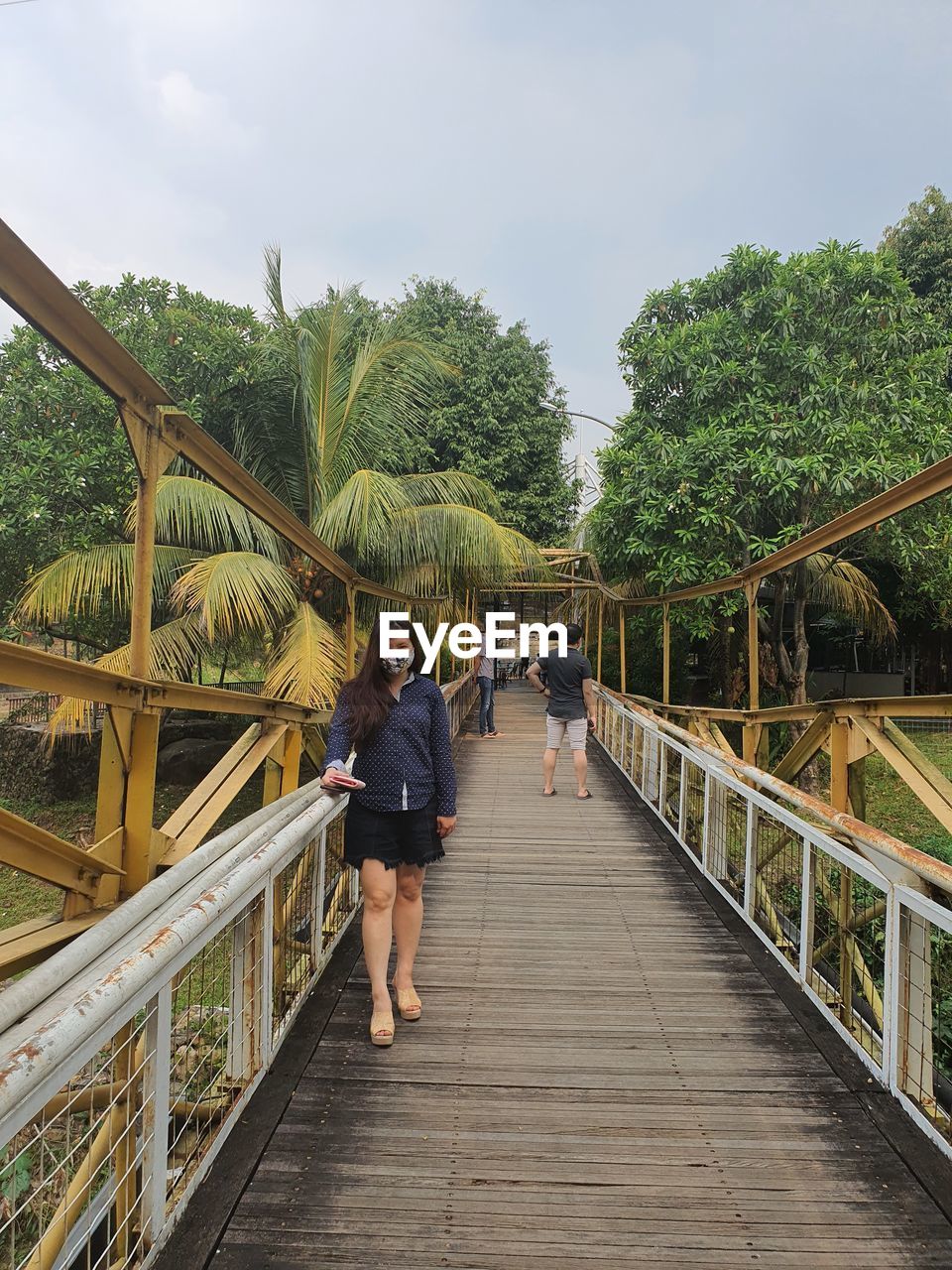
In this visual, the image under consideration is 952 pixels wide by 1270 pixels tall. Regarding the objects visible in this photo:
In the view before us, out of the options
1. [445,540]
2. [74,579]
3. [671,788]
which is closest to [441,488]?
[445,540]

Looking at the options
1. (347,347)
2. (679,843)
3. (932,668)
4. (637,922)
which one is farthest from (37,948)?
(932,668)

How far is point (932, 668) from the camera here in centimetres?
1795

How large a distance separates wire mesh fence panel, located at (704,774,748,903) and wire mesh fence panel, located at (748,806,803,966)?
0.21m

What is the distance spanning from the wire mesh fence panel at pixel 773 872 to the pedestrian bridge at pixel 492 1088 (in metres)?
0.03

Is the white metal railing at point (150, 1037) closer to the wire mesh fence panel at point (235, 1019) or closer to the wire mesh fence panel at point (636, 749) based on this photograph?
the wire mesh fence panel at point (235, 1019)

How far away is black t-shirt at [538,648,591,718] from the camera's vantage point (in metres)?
6.57

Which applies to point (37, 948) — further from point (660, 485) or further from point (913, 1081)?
point (660, 485)

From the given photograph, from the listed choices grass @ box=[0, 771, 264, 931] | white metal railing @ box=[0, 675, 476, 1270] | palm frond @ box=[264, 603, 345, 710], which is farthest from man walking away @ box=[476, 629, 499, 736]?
white metal railing @ box=[0, 675, 476, 1270]

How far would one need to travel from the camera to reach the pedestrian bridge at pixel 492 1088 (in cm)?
183

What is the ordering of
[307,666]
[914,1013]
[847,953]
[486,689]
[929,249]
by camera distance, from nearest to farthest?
[914,1013]
[847,953]
[307,666]
[486,689]
[929,249]

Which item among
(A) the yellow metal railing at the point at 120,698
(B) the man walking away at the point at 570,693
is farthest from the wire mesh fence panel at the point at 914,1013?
(B) the man walking away at the point at 570,693

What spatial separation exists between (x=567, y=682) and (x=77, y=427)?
7.05 meters

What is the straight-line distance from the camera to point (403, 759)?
113 inches

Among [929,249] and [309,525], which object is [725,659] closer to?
[309,525]
